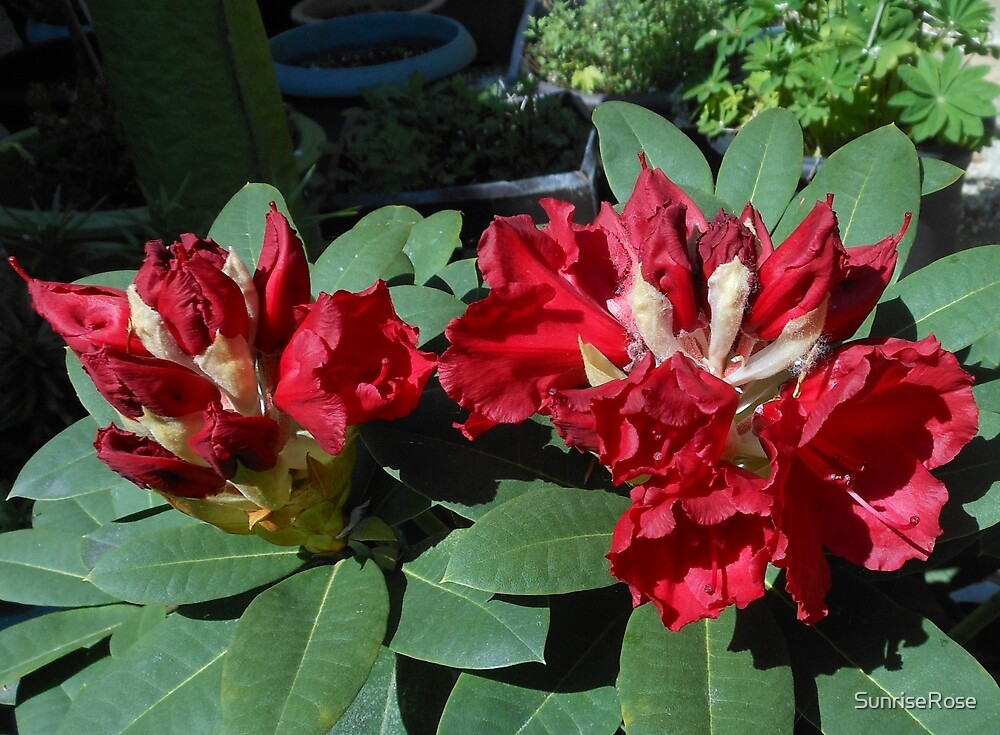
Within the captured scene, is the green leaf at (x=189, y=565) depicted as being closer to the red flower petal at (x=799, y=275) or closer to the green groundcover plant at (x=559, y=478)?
the green groundcover plant at (x=559, y=478)

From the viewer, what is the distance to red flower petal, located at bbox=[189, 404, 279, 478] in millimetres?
617

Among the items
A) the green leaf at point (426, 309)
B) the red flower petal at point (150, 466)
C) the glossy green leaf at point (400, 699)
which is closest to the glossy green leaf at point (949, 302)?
the green leaf at point (426, 309)

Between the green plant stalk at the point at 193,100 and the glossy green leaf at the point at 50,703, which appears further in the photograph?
the green plant stalk at the point at 193,100

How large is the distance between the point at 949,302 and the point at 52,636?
3.43ft

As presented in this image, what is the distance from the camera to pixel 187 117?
2256mm

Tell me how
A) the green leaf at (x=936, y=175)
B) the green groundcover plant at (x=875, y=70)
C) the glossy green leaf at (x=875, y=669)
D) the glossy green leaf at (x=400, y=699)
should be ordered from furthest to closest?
the green groundcover plant at (x=875, y=70), the green leaf at (x=936, y=175), the glossy green leaf at (x=400, y=699), the glossy green leaf at (x=875, y=669)

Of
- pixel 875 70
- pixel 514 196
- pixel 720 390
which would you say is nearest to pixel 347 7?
pixel 514 196

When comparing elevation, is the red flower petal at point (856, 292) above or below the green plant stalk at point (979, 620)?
above

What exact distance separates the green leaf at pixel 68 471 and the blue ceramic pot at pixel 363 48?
3.11 metres

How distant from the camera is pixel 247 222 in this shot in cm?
101

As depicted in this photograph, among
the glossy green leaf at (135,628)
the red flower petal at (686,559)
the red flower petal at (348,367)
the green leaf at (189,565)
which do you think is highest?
the red flower petal at (348,367)

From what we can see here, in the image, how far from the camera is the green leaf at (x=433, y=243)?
3.33ft

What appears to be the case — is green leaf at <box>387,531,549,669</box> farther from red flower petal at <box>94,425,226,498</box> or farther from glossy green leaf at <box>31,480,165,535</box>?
glossy green leaf at <box>31,480,165,535</box>

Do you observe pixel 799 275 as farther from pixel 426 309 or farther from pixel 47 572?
pixel 47 572
